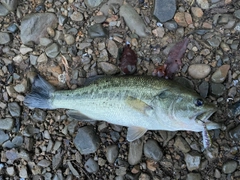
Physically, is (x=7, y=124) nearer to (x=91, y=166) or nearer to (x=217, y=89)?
(x=91, y=166)

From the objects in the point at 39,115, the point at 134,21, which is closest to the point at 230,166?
the point at 134,21

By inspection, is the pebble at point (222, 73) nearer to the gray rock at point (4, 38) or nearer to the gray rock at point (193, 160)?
the gray rock at point (193, 160)

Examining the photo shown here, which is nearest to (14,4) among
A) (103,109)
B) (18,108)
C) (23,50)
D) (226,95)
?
(23,50)

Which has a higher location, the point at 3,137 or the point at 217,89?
the point at 217,89

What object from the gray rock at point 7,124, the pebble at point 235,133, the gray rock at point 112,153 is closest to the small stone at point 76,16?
the gray rock at point 7,124

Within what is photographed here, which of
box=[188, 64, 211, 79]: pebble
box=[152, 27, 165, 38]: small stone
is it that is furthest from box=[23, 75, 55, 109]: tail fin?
box=[188, 64, 211, 79]: pebble

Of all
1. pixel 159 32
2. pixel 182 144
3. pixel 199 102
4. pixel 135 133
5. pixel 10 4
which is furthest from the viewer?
pixel 10 4

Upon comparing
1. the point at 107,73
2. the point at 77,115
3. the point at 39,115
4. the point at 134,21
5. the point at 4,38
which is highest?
the point at 134,21
